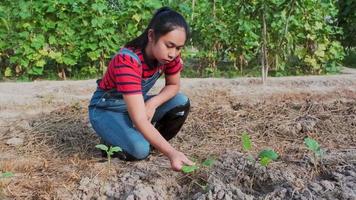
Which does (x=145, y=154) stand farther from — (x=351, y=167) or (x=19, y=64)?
(x=19, y=64)

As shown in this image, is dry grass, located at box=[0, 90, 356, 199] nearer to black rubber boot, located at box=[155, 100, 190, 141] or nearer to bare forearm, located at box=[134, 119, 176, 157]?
black rubber boot, located at box=[155, 100, 190, 141]

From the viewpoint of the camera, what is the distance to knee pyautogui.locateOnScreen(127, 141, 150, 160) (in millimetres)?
2844

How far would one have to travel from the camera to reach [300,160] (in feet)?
8.83

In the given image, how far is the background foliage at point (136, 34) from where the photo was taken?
20.6 feet

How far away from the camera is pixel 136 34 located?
6.55m

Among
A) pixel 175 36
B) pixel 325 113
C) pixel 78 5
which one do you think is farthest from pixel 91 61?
pixel 175 36

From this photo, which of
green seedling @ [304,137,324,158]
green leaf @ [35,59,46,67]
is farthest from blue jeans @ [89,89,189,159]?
green leaf @ [35,59,46,67]

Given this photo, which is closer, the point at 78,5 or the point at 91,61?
the point at 78,5

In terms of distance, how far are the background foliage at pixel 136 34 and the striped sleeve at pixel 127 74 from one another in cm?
327

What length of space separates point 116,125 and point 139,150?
7.9 inches

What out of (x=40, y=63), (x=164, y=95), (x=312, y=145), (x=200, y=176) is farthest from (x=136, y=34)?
(x=312, y=145)

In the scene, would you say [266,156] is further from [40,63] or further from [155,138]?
[40,63]

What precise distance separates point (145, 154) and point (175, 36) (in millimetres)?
706

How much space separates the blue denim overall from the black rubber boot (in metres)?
0.24
